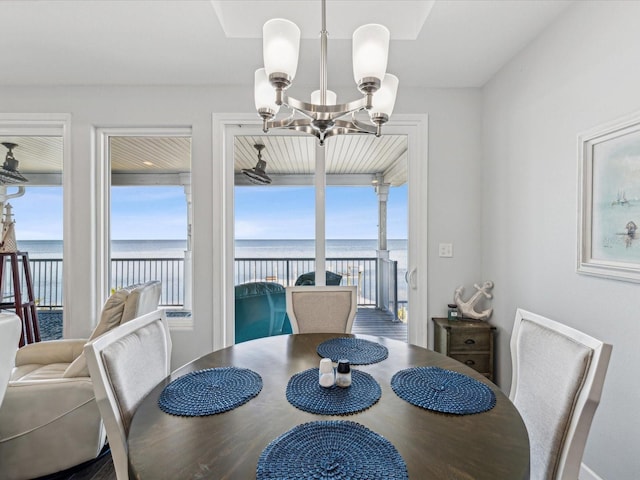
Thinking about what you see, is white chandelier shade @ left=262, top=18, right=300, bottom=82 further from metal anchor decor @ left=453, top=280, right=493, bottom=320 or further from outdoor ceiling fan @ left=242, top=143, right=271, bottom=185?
metal anchor decor @ left=453, top=280, right=493, bottom=320

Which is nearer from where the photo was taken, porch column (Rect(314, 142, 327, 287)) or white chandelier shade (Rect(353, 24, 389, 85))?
white chandelier shade (Rect(353, 24, 389, 85))

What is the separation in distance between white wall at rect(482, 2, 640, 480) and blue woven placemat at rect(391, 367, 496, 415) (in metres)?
0.88

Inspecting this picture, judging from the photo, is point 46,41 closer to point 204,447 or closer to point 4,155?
point 4,155

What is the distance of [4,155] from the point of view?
290 centimetres

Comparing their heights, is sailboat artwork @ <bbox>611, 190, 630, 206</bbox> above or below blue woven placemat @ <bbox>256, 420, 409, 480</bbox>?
above

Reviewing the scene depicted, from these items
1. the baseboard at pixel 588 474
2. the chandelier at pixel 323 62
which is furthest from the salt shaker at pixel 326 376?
the baseboard at pixel 588 474

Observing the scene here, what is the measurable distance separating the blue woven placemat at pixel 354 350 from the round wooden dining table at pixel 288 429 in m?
0.22

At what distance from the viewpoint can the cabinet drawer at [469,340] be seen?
247 cm

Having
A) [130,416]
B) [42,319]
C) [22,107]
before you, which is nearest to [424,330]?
[130,416]

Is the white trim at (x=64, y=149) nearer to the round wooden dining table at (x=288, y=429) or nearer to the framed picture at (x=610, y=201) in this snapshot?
the round wooden dining table at (x=288, y=429)

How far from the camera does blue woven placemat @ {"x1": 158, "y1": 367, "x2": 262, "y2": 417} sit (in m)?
1.05

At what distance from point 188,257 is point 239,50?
5.64ft

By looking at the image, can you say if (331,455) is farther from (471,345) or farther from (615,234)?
(471,345)

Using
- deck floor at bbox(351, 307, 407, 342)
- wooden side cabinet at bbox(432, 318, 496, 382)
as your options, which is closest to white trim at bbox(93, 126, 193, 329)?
deck floor at bbox(351, 307, 407, 342)
